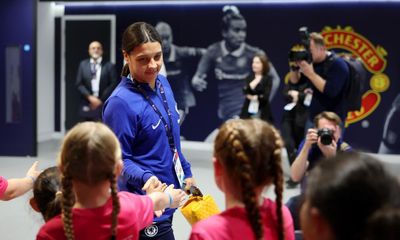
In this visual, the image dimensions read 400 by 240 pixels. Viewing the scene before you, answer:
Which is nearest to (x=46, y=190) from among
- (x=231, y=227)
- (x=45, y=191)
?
(x=45, y=191)

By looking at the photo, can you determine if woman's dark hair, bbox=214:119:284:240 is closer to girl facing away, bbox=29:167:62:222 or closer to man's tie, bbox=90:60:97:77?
girl facing away, bbox=29:167:62:222

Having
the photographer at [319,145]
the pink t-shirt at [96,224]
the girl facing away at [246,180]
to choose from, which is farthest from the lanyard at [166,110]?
the photographer at [319,145]

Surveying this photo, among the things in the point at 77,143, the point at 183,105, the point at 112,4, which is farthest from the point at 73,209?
the point at 112,4

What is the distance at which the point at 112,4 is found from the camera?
888cm

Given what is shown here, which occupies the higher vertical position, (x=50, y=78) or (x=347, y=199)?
(x=347, y=199)

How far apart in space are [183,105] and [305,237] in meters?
7.26

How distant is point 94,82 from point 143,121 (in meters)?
5.64

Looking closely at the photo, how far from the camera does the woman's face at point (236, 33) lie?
830cm

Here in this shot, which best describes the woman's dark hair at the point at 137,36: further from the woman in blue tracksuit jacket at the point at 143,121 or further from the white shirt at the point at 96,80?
the white shirt at the point at 96,80

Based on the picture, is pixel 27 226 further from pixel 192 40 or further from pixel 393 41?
pixel 393 41

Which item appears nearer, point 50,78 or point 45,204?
point 45,204

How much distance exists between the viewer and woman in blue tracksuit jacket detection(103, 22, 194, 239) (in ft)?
7.10

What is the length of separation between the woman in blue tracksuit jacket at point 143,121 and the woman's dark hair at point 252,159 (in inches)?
26.9

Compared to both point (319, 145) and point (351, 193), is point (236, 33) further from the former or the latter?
point (351, 193)
